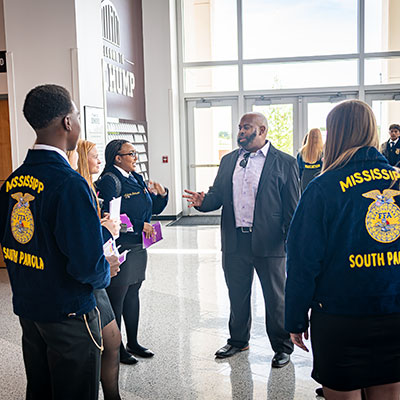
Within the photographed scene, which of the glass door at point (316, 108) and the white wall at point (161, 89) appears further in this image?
the glass door at point (316, 108)

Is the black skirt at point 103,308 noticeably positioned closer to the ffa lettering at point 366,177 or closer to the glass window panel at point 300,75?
the ffa lettering at point 366,177

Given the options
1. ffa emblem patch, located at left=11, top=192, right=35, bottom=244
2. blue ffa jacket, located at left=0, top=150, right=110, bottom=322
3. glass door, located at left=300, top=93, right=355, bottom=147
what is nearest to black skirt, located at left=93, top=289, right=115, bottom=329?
blue ffa jacket, located at left=0, top=150, right=110, bottom=322

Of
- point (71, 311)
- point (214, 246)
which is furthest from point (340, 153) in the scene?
point (214, 246)

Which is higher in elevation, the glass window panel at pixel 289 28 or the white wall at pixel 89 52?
the glass window panel at pixel 289 28

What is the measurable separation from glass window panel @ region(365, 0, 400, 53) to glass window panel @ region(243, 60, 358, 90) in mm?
548

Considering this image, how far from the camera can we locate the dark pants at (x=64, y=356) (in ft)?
5.84

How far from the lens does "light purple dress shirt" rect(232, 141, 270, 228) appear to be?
3406 mm

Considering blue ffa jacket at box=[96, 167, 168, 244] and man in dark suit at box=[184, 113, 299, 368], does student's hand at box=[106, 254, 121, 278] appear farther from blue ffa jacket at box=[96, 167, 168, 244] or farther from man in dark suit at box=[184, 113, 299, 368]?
man in dark suit at box=[184, 113, 299, 368]

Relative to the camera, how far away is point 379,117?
34.0 ft

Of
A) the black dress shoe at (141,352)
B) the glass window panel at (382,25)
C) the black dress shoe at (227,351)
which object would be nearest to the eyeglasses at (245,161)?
the black dress shoe at (227,351)

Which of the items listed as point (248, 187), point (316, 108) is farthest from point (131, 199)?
A: point (316, 108)

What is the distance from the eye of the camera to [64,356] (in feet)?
5.85

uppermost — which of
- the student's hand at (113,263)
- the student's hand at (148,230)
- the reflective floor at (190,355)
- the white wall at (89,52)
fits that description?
the white wall at (89,52)

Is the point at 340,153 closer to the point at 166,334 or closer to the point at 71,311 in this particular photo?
the point at 71,311
